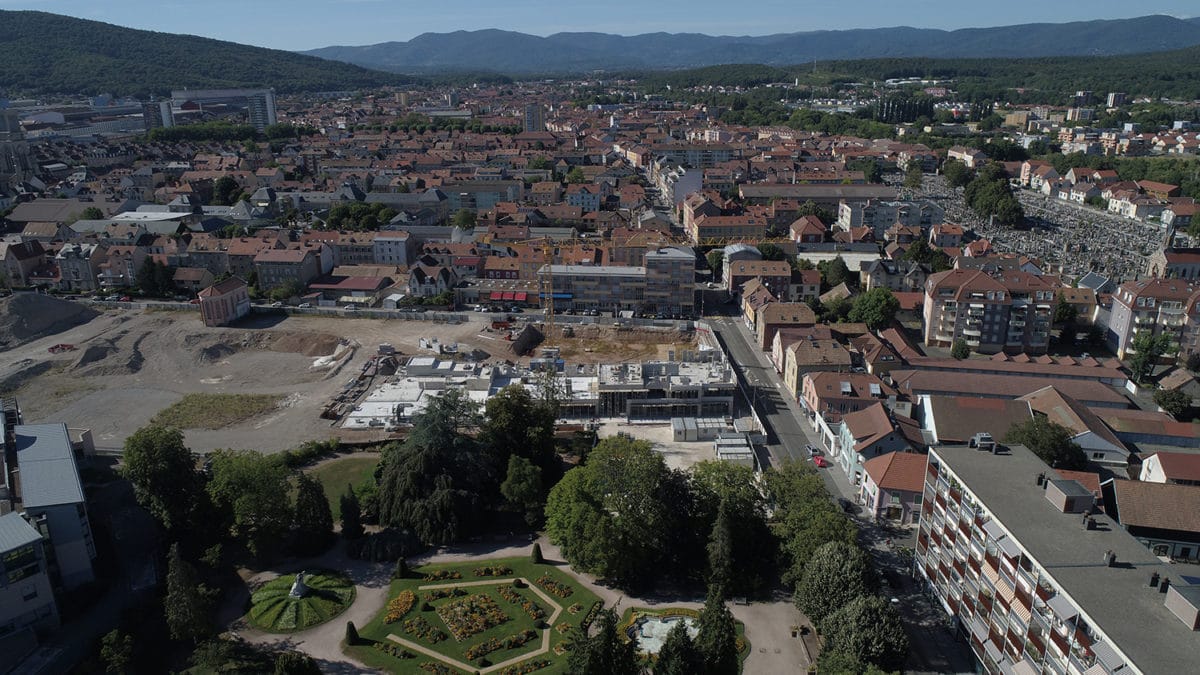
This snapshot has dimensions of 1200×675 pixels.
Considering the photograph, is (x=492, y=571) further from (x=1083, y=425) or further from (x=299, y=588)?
(x=1083, y=425)

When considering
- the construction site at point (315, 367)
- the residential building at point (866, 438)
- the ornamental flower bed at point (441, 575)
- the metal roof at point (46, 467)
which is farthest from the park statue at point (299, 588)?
the residential building at point (866, 438)

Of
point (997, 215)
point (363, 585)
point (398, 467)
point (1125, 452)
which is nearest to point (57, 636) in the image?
point (363, 585)

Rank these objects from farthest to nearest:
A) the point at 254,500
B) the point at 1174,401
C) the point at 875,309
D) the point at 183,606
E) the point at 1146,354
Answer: the point at 875,309
the point at 1146,354
the point at 1174,401
the point at 254,500
the point at 183,606

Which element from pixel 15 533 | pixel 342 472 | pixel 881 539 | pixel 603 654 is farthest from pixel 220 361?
pixel 881 539

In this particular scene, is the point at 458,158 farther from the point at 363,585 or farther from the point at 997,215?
the point at 363,585

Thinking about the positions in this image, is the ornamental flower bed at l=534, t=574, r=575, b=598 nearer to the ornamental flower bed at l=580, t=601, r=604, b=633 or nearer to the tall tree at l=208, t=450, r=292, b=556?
the ornamental flower bed at l=580, t=601, r=604, b=633

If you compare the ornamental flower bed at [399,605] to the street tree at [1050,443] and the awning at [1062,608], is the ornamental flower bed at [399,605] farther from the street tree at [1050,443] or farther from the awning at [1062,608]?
the street tree at [1050,443]

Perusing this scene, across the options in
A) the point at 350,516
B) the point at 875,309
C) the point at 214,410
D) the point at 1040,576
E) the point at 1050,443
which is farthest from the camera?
the point at 875,309
